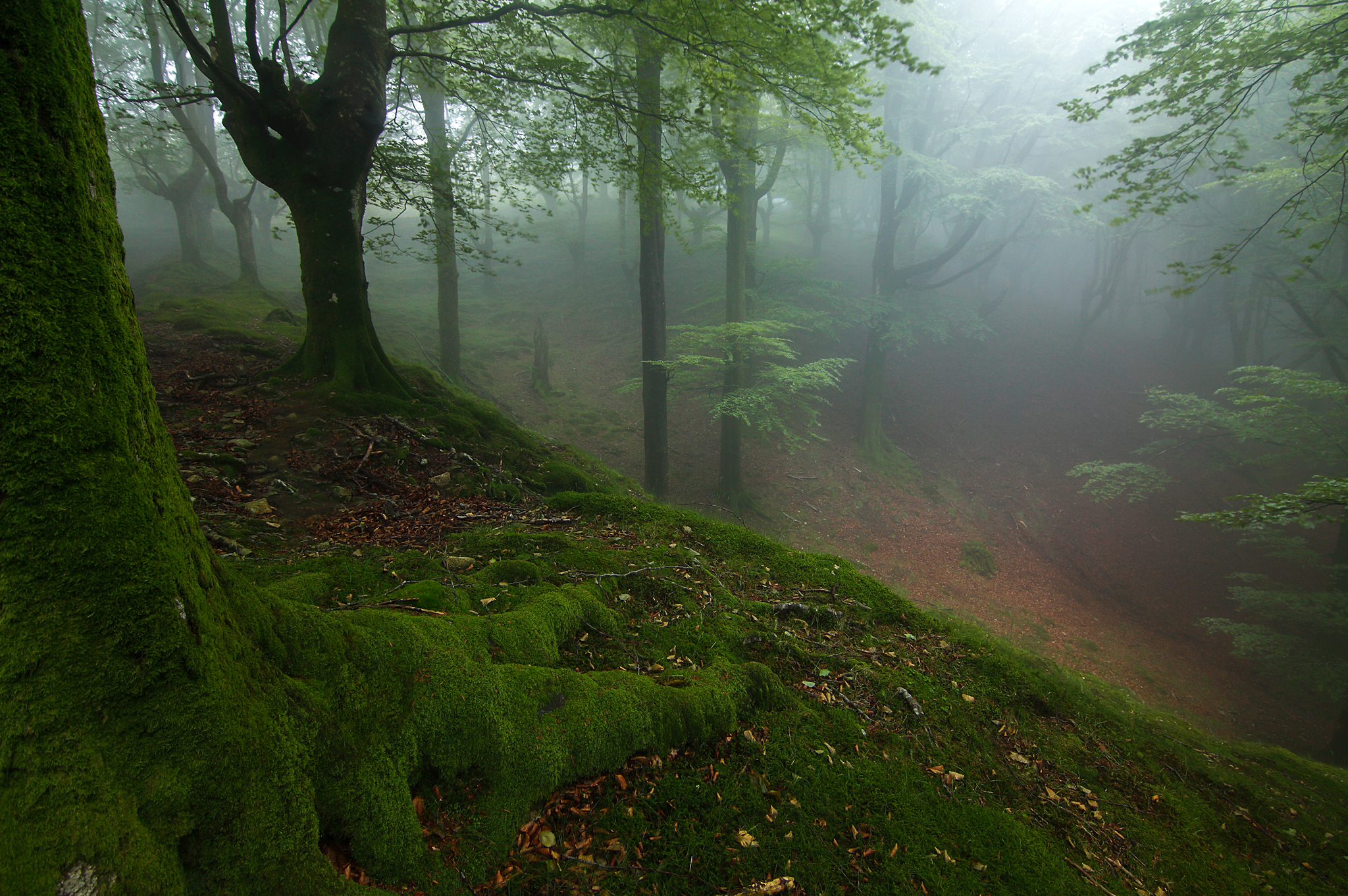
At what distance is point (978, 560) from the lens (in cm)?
1345

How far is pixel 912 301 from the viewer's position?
62.2ft

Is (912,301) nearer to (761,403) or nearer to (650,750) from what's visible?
(761,403)

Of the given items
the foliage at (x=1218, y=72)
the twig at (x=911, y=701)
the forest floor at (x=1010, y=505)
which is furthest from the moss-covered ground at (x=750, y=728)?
the forest floor at (x=1010, y=505)

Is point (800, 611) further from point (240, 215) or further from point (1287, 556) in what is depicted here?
point (240, 215)

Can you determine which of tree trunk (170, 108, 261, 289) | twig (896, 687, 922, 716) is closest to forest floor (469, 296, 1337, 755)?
tree trunk (170, 108, 261, 289)

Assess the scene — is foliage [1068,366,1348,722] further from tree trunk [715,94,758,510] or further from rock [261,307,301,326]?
rock [261,307,301,326]

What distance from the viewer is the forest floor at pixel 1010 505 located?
430 inches

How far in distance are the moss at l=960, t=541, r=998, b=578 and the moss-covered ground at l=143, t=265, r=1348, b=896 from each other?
8257mm

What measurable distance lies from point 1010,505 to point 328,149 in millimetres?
18375

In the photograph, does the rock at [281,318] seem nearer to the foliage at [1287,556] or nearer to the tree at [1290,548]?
the tree at [1290,548]

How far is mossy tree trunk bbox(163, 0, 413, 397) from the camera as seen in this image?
525cm

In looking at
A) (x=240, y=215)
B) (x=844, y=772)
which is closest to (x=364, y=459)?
(x=844, y=772)

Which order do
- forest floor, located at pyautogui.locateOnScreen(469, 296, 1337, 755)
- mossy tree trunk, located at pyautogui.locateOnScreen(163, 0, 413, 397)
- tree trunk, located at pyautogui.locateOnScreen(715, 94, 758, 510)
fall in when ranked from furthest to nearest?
tree trunk, located at pyautogui.locateOnScreen(715, 94, 758, 510) < forest floor, located at pyautogui.locateOnScreen(469, 296, 1337, 755) < mossy tree trunk, located at pyautogui.locateOnScreen(163, 0, 413, 397)

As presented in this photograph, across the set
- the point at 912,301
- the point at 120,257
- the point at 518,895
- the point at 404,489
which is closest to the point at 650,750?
the point at 518,895
